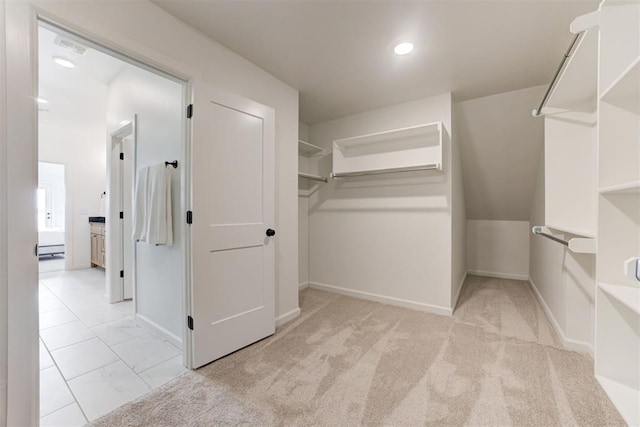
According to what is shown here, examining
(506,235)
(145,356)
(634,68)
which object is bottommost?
(145,356)

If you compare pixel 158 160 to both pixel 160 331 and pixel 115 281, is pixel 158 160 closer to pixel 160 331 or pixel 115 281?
pixel 160 331

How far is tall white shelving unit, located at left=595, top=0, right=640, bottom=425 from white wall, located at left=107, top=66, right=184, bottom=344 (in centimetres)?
236

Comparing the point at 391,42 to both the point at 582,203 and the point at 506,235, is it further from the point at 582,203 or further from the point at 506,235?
the point at 506,235

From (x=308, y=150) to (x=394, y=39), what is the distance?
1.82 meters

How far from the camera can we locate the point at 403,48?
6.91 ft

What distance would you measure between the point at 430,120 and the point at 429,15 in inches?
52.4

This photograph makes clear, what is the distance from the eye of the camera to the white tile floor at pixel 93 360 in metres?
1.58

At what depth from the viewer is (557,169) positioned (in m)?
1.98

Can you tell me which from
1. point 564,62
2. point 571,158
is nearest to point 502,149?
point 571,158

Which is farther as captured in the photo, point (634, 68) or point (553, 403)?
point (553, 403)

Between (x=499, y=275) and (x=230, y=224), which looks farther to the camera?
(x=499, y=275)

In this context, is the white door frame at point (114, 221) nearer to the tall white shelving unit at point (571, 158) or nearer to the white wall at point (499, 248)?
the tall white shelving unit at point (571, 158)

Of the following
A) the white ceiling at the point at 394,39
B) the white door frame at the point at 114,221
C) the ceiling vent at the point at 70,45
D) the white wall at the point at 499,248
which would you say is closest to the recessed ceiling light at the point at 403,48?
the white ceiling at the point at 394,39

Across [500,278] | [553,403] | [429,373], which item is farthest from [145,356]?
[500,278]
